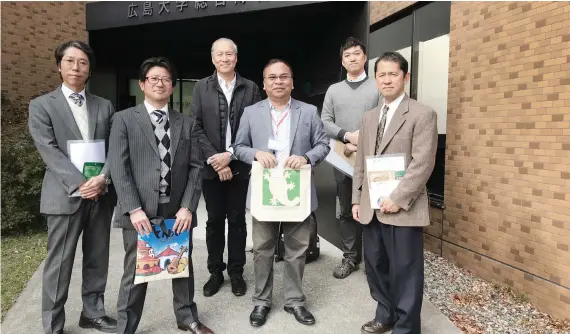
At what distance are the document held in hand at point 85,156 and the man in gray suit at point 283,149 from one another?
100 cm

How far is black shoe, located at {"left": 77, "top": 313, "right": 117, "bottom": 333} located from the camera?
118 inches

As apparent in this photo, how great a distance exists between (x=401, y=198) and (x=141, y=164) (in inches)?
69.0

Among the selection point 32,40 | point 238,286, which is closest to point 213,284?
point 238,286

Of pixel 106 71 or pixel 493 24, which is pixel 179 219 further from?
pixel 106 71

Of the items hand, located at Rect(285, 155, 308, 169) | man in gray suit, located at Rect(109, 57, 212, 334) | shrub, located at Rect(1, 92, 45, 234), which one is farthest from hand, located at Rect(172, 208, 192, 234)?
shrub, located at Rect(1, 92, 45, 234)

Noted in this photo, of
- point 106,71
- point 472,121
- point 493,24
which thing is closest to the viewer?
point 493,24

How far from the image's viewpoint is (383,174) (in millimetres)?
2699

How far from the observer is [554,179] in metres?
3.47

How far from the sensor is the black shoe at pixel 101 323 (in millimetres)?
2990

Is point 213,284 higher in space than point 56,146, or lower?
lower

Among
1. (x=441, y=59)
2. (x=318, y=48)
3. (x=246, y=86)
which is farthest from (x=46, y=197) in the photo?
(x=318, y=48)

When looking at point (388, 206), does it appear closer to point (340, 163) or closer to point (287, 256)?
point (287, 256)

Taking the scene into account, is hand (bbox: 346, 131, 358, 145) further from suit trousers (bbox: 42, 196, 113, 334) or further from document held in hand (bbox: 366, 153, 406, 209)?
suit trousers (bbox: 42, 196, 113, 334)

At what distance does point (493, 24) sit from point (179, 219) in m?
3.69
